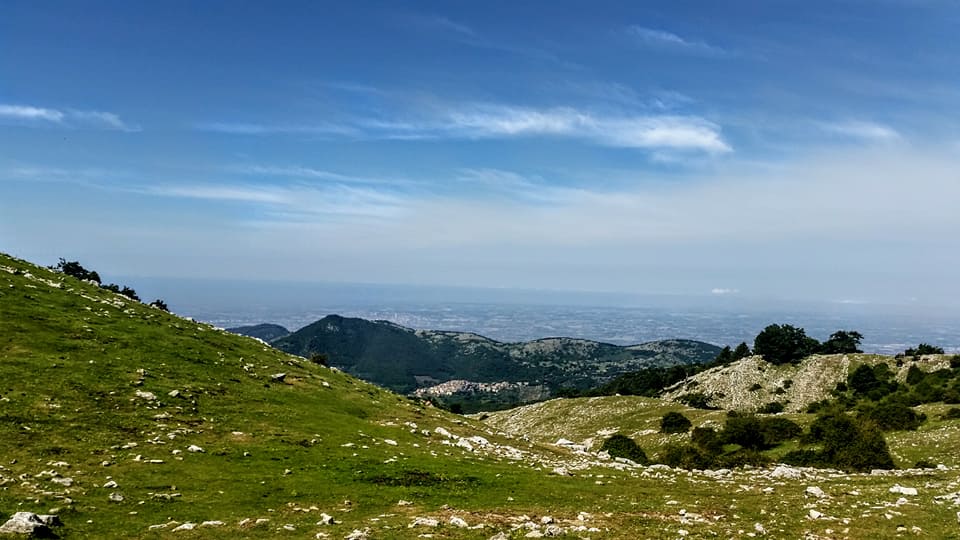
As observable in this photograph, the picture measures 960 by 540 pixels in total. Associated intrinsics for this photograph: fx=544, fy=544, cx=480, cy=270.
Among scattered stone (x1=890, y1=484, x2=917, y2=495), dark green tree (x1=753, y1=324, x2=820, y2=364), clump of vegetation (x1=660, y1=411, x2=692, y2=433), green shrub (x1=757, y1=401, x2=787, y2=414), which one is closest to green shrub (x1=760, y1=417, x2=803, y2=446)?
clump of vegetation (x1=660, y1=411, x2=692, y2=433)

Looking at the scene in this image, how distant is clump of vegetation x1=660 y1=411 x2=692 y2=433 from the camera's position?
72.6 meters

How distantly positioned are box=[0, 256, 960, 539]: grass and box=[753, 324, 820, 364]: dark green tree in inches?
3464

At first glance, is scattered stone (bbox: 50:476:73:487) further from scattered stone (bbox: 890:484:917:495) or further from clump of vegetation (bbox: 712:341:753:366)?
clump of vegetation (bbox: 712:341:753:366)

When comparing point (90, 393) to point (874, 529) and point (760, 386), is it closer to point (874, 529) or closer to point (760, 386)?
point (874, 529)

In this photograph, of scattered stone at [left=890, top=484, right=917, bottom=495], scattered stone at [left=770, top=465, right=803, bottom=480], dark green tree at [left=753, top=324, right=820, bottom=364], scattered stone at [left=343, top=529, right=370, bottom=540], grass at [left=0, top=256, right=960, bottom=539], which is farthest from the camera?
dark green tree at [left=753, top=324, right=820, bottom=364]

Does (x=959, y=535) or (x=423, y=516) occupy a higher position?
(x=959, y=535)

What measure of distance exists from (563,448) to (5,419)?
97.4 feet

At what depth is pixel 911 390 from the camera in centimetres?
8875

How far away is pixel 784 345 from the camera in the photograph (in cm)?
11956

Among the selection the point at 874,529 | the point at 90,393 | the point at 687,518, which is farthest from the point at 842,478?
the point at 90,393

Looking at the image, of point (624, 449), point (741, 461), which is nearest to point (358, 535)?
point (741, 461)

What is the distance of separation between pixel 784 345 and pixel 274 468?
124 m

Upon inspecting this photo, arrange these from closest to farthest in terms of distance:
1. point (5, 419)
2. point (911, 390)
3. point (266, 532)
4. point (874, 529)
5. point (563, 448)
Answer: point (266, 532)
point (874, 529)
point (5, 419)
point (563, 448)
point (911, 390)

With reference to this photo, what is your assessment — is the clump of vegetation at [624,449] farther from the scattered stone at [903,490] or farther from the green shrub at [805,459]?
the scattered stone at [903,490]
